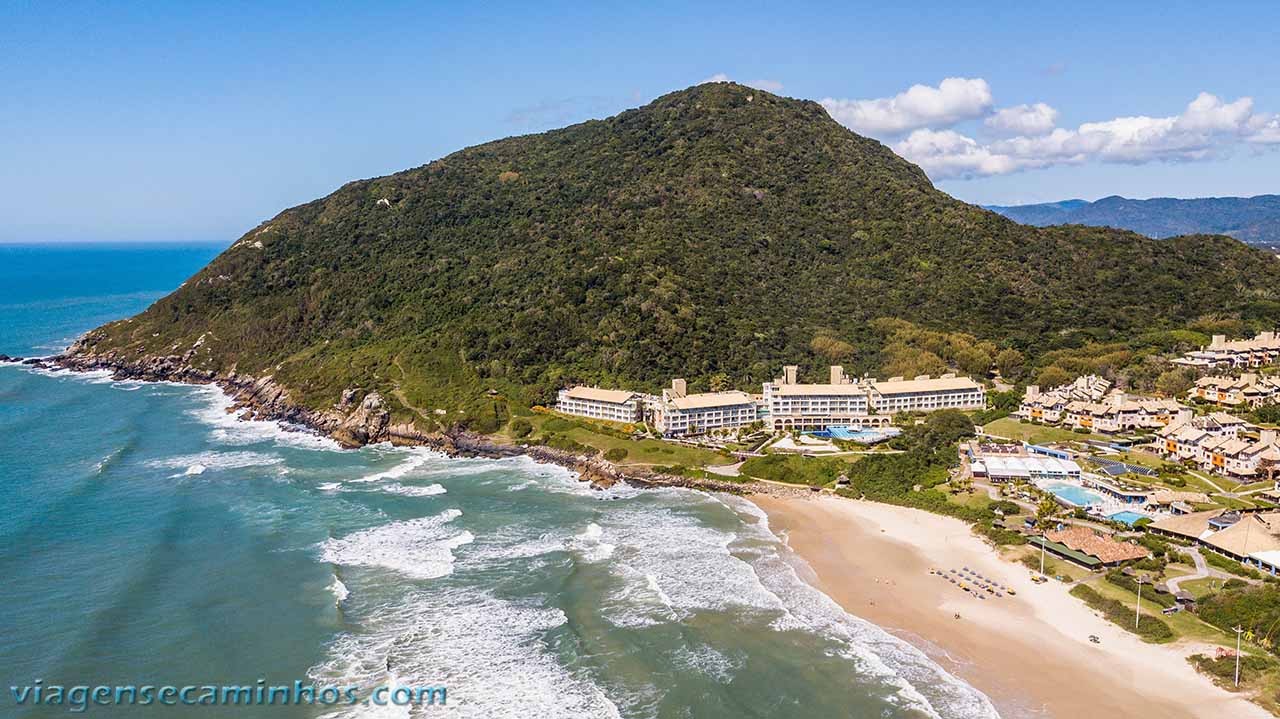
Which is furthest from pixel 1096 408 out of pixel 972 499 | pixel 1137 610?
pixel 1137 610

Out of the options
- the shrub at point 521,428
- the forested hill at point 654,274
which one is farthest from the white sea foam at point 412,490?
the forested hill at point 654,274

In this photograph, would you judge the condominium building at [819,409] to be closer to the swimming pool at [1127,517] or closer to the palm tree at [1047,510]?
the palm tree at [1047,510]

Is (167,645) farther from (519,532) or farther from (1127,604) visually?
(1127,604)

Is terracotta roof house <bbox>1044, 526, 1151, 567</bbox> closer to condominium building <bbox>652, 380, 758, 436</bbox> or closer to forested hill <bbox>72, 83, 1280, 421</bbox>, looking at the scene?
condominium building <bbox>652, 380, 758, 436</bbox>

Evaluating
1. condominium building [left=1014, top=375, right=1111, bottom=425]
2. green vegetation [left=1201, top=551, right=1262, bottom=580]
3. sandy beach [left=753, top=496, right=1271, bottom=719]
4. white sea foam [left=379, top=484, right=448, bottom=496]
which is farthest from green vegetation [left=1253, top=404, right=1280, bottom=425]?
white sea foam [left=379, top=484, right=448, bottom=496]

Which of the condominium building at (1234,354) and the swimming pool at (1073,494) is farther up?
the condominium building at (1234,354)
